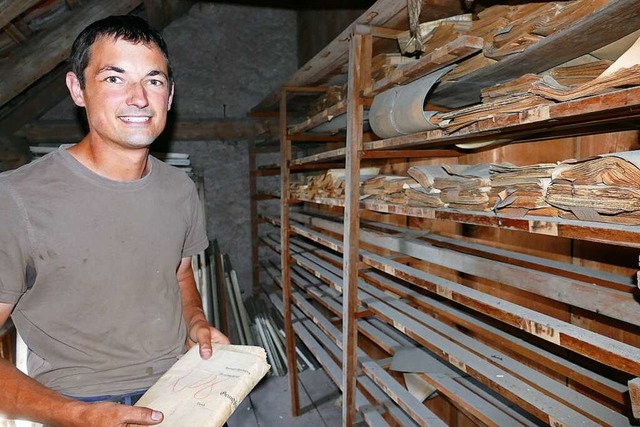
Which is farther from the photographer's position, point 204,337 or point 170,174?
point 170,174

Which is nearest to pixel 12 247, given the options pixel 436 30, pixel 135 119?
pixel 135 119

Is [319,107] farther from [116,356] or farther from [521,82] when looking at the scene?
[116,356]

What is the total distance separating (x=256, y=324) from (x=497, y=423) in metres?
3.76

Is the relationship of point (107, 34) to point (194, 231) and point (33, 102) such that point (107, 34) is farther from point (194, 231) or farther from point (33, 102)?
point (33, 102)

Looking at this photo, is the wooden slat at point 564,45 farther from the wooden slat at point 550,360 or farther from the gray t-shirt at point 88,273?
the gray t-shirt at point 88,273

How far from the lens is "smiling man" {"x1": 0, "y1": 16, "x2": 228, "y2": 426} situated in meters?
1.34

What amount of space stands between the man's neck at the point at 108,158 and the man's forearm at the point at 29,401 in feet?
2.22

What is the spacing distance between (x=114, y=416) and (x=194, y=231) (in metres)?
0.91

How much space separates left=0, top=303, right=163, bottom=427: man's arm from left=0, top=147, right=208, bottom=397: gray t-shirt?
9.2 inches

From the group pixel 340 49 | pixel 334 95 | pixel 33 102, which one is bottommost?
pixel 334 95

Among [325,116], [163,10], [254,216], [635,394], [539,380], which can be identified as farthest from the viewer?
[254,216]

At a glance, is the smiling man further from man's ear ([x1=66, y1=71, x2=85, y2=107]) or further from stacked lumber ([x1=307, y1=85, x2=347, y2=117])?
stacked lumber ([x1=307, y1=85, x2=347, y2=117])

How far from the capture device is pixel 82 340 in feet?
4.73

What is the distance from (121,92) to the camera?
4.62 feet
